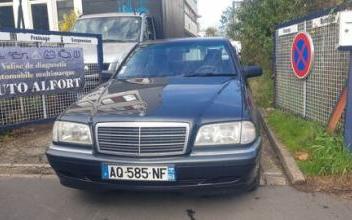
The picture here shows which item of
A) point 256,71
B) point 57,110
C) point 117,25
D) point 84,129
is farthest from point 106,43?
point 84,129

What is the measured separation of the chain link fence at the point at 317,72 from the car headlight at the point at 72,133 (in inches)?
130

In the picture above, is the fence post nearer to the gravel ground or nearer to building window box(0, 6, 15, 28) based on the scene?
the gravel ground

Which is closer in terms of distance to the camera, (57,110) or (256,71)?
(256,71)

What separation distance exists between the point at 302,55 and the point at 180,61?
2321mm

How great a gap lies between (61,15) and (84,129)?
15.8m

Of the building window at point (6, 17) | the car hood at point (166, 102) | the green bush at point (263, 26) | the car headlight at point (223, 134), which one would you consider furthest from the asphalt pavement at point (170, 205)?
the building window at point (6, 17)

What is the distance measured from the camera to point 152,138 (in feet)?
11.6

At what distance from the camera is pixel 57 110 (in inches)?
307

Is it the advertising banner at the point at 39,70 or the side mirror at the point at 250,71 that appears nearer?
the side mirror at the point at 250,71

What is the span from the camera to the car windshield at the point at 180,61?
506 centimetres

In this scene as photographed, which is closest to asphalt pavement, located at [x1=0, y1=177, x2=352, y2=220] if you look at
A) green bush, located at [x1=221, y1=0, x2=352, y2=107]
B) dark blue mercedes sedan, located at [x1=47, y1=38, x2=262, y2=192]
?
dark blue mercedes sedan, located at [x1=47, y1=38, x2=262, y2=192]

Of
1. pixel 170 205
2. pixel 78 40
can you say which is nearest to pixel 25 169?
pixel 170 205

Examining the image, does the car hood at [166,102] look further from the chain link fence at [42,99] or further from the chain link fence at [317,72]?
the chain link fence at [42,99]

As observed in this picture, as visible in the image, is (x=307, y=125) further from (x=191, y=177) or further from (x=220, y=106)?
(x=191, y=177)
